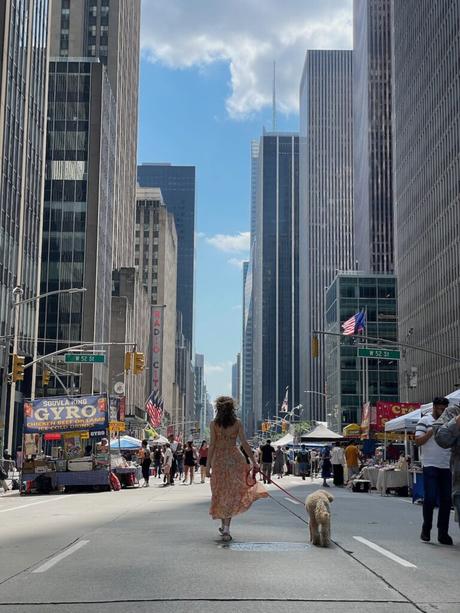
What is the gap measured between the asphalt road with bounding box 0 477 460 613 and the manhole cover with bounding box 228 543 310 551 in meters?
0.01

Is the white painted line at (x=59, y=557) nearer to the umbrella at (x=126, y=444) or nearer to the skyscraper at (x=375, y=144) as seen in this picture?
the umbrella at (x=126, y=444)

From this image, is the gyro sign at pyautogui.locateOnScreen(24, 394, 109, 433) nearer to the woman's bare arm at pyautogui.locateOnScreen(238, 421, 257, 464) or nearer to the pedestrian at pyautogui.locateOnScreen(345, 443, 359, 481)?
the pedestrian at pyautogui.locateOnScreen(345, 443, 359, 481)

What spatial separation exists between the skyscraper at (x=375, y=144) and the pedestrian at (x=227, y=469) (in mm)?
124504

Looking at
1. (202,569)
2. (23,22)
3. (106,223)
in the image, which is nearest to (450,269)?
(106,223)

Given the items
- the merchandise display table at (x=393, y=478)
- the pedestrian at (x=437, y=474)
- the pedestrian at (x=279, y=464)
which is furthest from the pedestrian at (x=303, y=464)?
the pedestrian at (x=437, y=474)

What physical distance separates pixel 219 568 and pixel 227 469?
8.40 ft

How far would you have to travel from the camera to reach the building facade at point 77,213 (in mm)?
78875

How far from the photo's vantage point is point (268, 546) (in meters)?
10.6

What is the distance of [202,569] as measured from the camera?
8.52 metres

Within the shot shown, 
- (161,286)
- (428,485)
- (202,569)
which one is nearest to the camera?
(202,569)

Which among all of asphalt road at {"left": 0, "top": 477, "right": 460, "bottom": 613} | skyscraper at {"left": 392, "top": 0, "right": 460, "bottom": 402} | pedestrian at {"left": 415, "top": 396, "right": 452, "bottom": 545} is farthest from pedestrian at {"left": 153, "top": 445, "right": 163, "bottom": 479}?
skyscraper at {"left": 392, "top": 0, "right": 460, "bottom": 402}

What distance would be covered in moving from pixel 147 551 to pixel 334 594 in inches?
136

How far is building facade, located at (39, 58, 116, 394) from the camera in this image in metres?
78.9

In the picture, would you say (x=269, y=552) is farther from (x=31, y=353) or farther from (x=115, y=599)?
(x=31, y=353)
